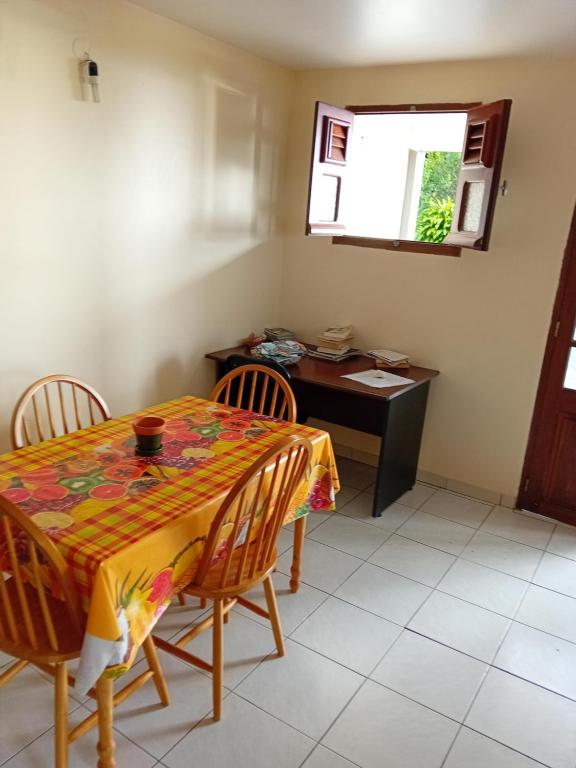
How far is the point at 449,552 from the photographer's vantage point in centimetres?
290

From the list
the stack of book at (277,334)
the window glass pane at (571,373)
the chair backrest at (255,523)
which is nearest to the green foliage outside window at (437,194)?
the stack of book at (277,334)

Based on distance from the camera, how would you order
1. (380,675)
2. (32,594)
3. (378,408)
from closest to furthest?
1. (32,594)
2. (380,675)
3. (378,408)

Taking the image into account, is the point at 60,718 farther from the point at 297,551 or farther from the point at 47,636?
the point at 297,551

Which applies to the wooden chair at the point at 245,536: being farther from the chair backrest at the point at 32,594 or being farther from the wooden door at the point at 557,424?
the wooden door at the point at 557,424

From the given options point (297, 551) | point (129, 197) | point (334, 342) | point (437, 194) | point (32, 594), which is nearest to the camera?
point (32, 594)

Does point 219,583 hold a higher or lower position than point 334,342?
lower

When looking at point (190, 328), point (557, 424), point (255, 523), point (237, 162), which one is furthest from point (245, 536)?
point (237, 162)

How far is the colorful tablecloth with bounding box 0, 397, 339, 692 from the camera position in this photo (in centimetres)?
143

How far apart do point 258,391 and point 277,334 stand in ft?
2.24

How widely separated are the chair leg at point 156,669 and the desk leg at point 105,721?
25 centimetres

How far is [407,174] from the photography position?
14.7 feet

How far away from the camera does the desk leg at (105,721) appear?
1533mm

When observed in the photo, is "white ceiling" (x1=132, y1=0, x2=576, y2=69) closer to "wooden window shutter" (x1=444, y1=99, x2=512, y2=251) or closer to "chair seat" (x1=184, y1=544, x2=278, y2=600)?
"wooden window shutter" (x1=444, y1=99, x2=512, y2=251)

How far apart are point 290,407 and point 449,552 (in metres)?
1.11
